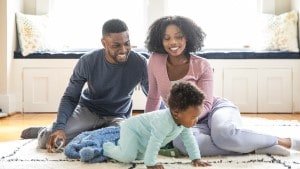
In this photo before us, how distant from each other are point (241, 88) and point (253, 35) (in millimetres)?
594

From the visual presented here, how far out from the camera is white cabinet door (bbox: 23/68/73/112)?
3770mm

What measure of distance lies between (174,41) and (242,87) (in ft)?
6.39

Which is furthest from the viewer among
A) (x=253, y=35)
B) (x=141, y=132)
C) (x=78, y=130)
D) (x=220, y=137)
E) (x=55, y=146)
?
(x=253, y=35)

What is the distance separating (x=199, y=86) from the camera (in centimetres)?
198

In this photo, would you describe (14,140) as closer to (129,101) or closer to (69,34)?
(129,101)

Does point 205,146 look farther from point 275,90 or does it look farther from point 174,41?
point 275,90

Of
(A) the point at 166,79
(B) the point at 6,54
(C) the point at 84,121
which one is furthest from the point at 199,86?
(B) the point at 6,54

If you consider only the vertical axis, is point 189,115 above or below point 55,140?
above

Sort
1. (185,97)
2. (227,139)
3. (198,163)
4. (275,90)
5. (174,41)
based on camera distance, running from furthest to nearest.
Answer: (275,90)
(174,41)
(227,139)
(198,163)
(185,97)

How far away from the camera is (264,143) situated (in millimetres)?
1827

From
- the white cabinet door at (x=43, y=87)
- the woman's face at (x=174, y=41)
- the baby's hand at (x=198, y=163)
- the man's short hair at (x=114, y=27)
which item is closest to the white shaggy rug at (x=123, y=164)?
the baby's hand at (x=198, y=163)

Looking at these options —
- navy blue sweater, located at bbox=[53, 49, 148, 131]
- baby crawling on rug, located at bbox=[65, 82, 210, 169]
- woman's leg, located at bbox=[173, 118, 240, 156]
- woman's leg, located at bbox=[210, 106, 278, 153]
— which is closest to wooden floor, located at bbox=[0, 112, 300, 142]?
navy blue sweater, located at bbox=[53, 49, 148, 131]

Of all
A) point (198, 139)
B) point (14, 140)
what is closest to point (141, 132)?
point (198, 139)

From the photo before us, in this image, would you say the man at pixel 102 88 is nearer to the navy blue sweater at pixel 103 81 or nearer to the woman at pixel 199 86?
the navy blue sweater at pixel 103 81
